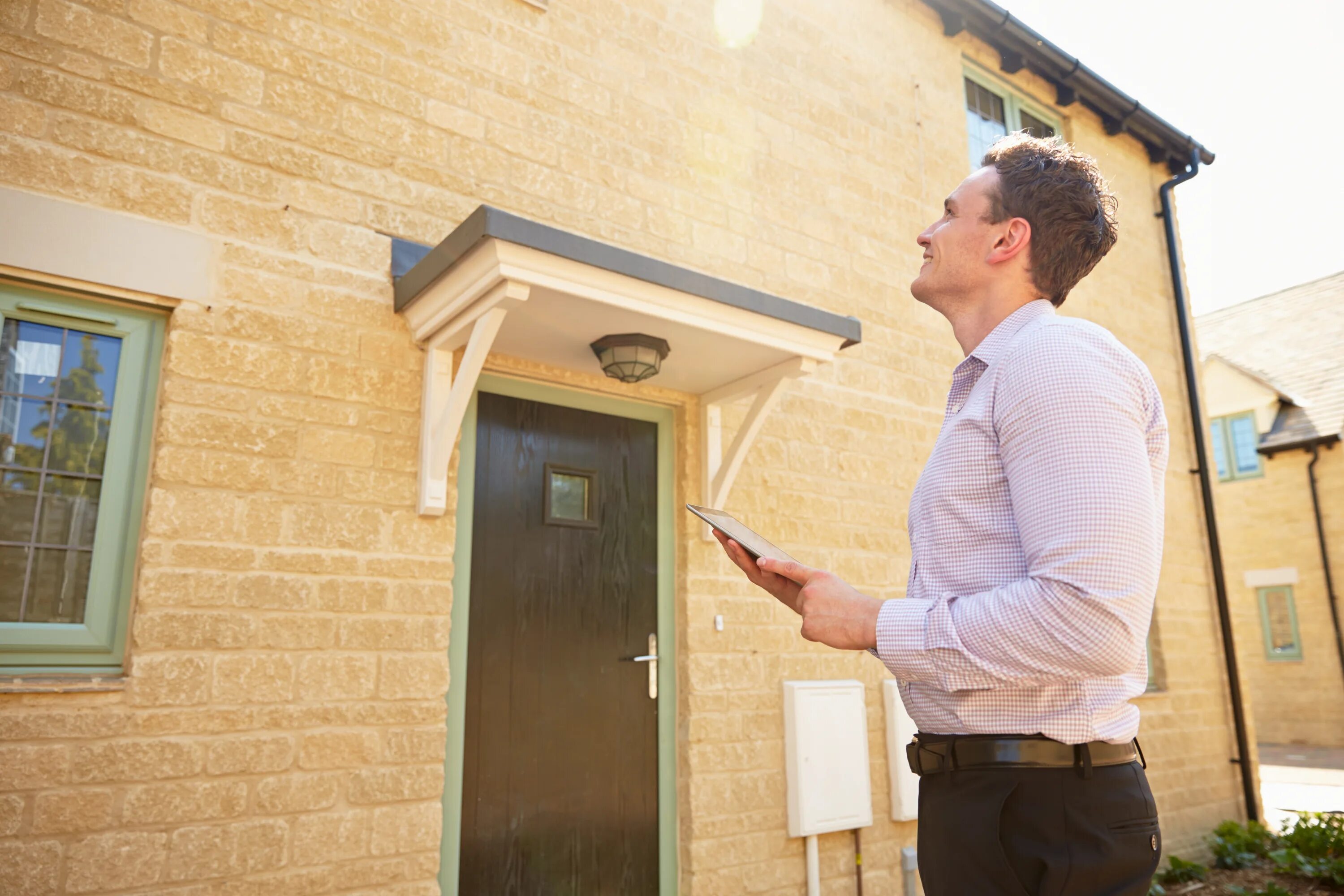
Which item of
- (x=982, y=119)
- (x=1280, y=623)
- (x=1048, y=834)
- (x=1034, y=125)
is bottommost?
(x=1048, y=834)

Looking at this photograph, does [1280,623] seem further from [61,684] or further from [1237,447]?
[61,684]

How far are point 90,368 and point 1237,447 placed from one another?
20.3 meters

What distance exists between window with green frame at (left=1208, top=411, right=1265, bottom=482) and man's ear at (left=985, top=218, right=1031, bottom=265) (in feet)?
62.2

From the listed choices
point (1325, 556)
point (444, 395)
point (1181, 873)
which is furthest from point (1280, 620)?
point (444, 395)

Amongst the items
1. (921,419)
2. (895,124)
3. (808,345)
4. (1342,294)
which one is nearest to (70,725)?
(808,345)

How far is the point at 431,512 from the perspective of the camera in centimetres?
376

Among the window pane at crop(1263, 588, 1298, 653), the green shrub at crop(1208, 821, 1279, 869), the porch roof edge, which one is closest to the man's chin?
the porch roof edge

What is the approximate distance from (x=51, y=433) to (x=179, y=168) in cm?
109

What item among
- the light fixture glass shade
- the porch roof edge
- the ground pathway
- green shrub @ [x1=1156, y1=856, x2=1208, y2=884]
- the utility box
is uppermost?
the porch roof edge

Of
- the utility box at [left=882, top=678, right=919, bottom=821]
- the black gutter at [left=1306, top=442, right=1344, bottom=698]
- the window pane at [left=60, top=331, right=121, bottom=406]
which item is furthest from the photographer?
the black gutter at [left=1306, top=442, right=1344, bottom=698]

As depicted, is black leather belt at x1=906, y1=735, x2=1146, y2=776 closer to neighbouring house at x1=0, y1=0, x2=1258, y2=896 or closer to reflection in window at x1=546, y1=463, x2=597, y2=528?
neighbouring house at x1=0, y1=0, x2=1258, y2=896

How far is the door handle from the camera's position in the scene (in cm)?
449

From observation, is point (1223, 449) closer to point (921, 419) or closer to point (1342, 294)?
point (1342, 294)

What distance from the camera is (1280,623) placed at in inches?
679
